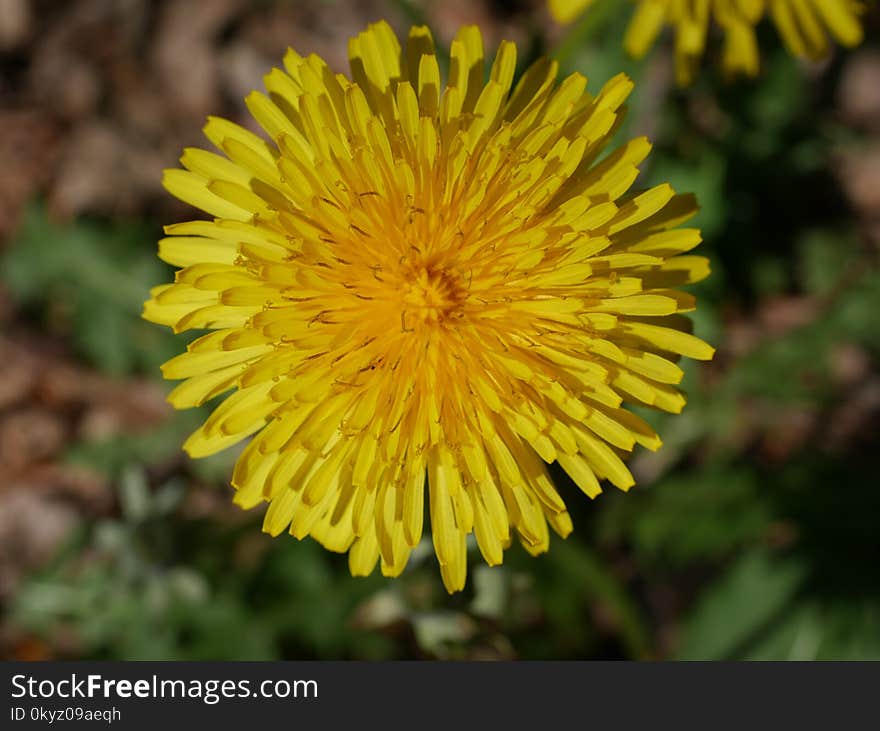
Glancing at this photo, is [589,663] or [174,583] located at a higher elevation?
[174,583]

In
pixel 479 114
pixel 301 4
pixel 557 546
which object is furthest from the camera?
pixel 301 4

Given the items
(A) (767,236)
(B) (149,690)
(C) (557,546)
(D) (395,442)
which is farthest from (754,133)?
(B) (149,690)

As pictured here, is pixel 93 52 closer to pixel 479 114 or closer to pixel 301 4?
pixel 301 4

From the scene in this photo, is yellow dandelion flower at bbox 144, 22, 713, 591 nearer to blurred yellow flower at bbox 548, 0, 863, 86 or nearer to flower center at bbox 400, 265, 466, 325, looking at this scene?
flower center at bbox 400, 265, 466, 325

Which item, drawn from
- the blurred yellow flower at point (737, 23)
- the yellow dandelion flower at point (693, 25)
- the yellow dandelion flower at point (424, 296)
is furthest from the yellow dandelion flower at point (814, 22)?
the yellow dandelion flower at point (424, 296)

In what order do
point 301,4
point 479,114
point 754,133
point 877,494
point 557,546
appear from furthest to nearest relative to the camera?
point 301,4 → point 754,133 → point 877,494 → point 557,546 → point 479,114

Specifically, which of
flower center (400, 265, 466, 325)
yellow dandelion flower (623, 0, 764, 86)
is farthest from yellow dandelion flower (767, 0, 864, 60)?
flower center (400, 265, 466, 325)
